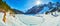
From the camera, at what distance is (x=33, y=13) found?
115 cm

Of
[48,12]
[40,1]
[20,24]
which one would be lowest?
[20,24]

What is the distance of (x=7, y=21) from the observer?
117 cm

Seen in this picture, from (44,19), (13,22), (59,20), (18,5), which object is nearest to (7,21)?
(13,22)

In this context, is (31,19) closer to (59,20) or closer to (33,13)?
(33,13)

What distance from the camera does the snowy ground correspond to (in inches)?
44.6

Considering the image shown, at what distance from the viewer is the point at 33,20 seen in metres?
1.14

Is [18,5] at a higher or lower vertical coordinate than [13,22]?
higher

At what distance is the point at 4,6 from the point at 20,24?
23 cm

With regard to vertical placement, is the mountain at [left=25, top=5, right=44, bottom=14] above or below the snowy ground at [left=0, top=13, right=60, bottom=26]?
above

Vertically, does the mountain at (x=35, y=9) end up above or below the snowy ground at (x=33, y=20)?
above

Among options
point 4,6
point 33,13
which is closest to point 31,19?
point 33,13

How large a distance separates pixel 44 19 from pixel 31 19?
0.12m

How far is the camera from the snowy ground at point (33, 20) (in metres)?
1.13

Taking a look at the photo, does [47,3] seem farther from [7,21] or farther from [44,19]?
[7,21]
